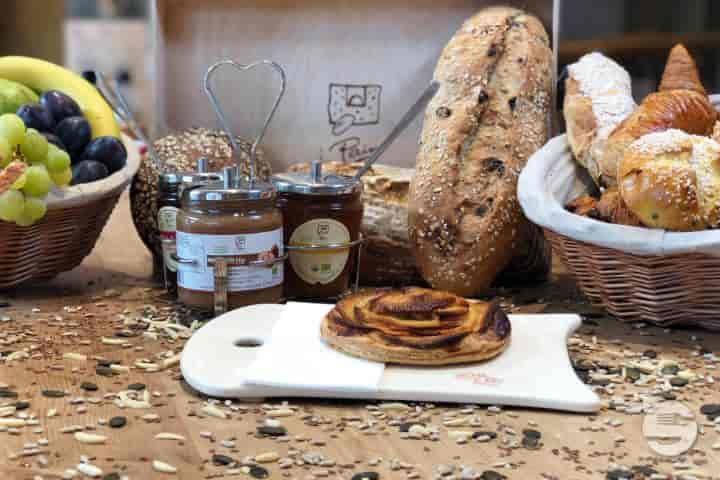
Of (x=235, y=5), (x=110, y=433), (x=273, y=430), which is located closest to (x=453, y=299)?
(x=273, y=430)

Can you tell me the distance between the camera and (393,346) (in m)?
0.98

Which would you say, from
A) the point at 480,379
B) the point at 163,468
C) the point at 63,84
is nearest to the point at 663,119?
the point at 480,379

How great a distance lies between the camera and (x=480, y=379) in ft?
3.14

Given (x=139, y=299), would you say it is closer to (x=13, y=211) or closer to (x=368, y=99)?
(x=13, y=211)

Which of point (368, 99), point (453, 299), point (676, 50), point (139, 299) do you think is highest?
point (676, 50)

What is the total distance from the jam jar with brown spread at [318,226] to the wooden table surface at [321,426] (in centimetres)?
22

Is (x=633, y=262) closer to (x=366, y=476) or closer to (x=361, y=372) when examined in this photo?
(x=361, y=372)

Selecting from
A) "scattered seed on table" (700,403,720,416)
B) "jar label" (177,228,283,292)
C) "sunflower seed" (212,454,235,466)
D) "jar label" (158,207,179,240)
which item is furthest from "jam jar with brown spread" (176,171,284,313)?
"scattered seed on table" (700,403,720,416)

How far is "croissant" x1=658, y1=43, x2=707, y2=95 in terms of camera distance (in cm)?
136

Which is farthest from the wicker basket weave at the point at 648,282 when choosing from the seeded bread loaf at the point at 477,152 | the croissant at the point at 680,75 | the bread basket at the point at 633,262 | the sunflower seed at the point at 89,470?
the sunflower seed at the point at 89,470

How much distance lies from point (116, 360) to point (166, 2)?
95 centimetres

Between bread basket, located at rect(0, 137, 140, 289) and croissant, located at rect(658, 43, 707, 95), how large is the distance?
820mm

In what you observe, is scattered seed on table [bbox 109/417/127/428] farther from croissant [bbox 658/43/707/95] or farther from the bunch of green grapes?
croissant [bbox 658/43/707/95]

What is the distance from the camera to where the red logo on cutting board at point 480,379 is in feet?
3.11
